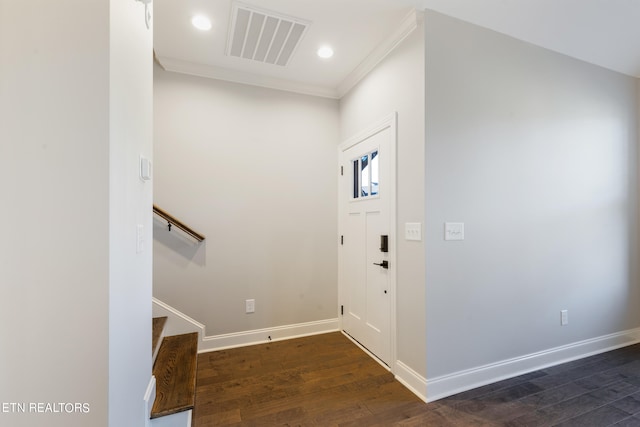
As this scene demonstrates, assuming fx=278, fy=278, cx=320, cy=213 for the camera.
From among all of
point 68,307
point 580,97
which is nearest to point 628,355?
point 580,97

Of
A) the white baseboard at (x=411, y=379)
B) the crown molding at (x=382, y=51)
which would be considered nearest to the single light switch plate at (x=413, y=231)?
the white baseboard at (x=411, y=379)

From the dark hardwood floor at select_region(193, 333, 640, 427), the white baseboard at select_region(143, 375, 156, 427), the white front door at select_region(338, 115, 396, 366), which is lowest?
the dark hardwood floor at select_region(193, 333, 640, 427)

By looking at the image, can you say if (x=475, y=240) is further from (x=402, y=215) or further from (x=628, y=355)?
(x=628, y=355)

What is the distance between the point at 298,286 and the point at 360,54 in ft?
7.81

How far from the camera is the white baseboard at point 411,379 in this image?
1.94 metres

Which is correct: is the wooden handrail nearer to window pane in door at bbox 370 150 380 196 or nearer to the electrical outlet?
the electrical outlet

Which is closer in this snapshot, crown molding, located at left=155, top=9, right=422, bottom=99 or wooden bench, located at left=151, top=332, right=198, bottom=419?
wooden bench, located at left=151, top=332, right=198, bottom=419

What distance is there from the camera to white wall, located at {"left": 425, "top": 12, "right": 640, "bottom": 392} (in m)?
1.99

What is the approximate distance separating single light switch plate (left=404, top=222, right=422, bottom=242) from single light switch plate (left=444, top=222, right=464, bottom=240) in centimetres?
19

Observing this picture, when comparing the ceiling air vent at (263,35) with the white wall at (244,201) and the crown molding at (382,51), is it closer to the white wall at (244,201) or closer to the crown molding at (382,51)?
the white wall at (244,201)

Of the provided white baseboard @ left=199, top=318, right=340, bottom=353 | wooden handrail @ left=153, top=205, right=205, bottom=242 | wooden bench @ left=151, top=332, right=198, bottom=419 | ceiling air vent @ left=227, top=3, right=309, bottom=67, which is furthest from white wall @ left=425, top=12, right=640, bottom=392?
wooden handrail @ left=153, top=205, right=205, bottom=242

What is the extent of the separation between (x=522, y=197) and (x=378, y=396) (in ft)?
6.25

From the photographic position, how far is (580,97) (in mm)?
2555

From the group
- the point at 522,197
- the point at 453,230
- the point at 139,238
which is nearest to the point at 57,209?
the point at 139,238
